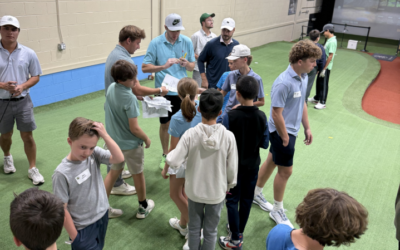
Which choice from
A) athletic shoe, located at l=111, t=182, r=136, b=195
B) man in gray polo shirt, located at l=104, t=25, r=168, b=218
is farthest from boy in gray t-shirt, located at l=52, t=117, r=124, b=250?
athletic shoe, located at l=111, t=182, r=136, b=195

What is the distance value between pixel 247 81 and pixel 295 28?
1467 cm

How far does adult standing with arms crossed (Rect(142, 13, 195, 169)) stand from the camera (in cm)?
362

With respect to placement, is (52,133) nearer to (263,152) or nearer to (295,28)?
(263,152)

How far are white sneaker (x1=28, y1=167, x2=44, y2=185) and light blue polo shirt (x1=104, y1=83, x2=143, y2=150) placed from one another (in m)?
1.29

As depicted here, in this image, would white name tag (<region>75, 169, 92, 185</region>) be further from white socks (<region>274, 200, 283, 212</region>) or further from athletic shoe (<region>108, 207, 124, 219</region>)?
white socks (<region>274, 200, 283, 212</region>)

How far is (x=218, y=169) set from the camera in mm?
2092

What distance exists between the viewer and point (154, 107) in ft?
10.00

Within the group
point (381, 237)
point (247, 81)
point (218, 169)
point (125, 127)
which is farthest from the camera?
point (381, 237)

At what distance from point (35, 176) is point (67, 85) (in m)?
2.92

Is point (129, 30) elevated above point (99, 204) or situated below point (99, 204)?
above

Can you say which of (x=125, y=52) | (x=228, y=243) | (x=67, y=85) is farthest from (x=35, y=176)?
(x=67, y=85)

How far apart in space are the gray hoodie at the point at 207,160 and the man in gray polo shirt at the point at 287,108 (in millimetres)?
748

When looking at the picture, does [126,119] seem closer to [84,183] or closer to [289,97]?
[84,183]

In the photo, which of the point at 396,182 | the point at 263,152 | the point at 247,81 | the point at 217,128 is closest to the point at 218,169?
the point at 217,128
